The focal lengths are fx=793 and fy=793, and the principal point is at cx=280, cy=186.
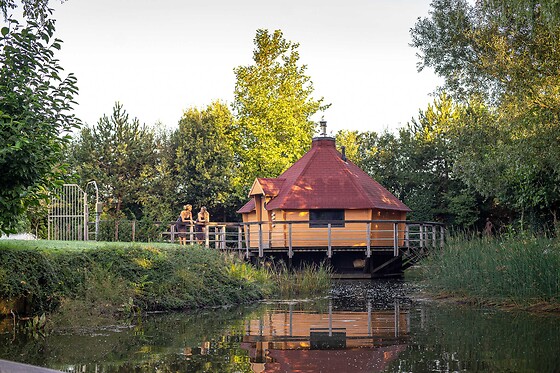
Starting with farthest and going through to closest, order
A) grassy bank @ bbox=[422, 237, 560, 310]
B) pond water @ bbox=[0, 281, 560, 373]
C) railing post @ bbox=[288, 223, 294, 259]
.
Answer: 1. railing post @ bbox=[288, 223, 294, 259]
2. grassy bank @ bbox=[422, 237, 560, 310]
3. pond water @ bbox=[0, 281, 560, 373]

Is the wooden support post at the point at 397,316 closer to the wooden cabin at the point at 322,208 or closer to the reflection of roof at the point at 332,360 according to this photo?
the reflection of roof at the point at 332,360

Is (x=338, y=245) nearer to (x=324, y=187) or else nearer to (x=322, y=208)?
(x=322, y=208)

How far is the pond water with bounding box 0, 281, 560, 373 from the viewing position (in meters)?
9.41

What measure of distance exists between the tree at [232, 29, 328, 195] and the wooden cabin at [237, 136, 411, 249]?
4.51 meters

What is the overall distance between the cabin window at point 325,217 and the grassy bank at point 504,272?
15746 mm

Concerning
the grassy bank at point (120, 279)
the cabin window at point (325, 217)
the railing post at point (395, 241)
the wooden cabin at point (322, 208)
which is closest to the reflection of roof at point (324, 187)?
the wooden cabin at point (322, 208)

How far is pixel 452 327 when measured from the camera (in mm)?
13461

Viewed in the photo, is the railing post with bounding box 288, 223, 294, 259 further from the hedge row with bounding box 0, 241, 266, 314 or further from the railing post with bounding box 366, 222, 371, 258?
the hedge row with bounding box 0, 241, 266, 314

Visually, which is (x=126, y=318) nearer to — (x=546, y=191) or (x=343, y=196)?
(x=546, y=191)

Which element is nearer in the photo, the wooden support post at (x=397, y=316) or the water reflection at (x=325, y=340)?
the water reflection at (x=325, y=340)

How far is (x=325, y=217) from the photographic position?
3681 centimetres

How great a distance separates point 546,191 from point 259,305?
13951 millimetres

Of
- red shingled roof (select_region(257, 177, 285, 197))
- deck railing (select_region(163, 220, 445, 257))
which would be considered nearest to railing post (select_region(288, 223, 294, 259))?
deck railing (select_region(163, 220, 445, 257))

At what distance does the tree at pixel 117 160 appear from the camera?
161ft
